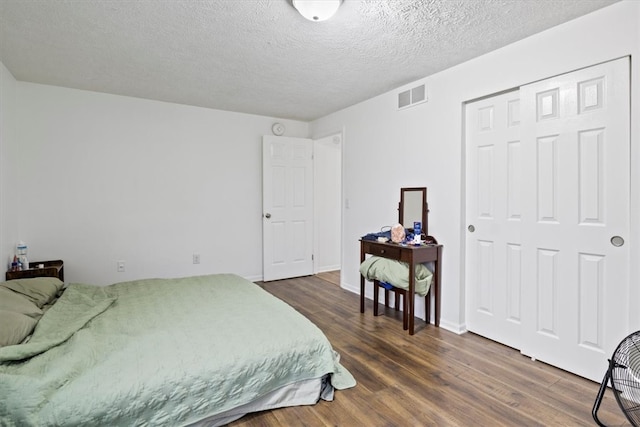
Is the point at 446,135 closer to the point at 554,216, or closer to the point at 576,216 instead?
the point at 554,216

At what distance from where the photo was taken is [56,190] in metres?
3.46

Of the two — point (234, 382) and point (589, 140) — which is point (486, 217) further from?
point (234, 382)

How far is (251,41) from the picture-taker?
7.91ft

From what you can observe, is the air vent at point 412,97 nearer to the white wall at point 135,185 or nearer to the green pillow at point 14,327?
the white wall at point 135,185

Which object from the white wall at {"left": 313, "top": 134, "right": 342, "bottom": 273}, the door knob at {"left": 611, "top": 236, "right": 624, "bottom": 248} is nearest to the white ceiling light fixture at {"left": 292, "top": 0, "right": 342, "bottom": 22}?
the door knob at {"left": 611, "top": 236, "right": 624, "bottom": 248}

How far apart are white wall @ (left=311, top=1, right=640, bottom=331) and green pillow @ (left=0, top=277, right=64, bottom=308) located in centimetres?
299

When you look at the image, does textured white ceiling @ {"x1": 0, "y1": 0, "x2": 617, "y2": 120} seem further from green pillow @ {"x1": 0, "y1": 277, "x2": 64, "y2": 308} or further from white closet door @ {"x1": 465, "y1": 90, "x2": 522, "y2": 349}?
green pillow @ {"x1": 0, "y1": 277, "x2": 64, "y2": 308}

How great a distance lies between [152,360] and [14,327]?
2.52 feet

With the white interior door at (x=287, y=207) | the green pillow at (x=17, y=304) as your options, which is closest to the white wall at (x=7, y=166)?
the green pillow at (x=17, y=304)

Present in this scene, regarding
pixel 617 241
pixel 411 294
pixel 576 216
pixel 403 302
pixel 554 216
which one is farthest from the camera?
pixel 403 302

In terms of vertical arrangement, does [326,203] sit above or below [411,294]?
above

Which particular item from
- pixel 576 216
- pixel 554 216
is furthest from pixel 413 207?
pixel 576 216

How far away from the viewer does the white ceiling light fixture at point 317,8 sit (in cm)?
187

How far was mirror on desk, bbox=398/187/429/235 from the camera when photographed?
319 centimetres
